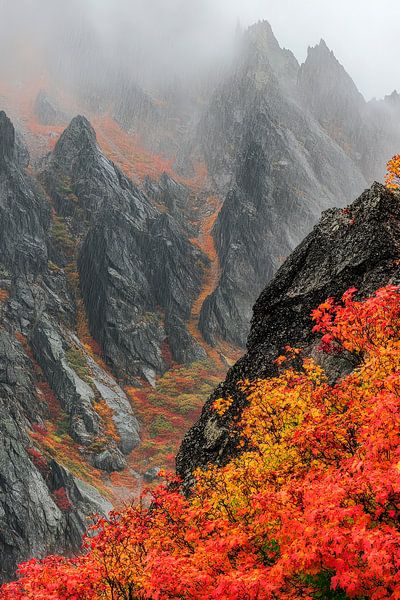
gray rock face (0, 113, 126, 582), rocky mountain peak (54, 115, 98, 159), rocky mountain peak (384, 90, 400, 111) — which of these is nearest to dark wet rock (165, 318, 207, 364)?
gray rock face (0, 113, 126, 582)

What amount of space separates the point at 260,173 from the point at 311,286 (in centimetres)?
8518

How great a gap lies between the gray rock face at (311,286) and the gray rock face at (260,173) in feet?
181

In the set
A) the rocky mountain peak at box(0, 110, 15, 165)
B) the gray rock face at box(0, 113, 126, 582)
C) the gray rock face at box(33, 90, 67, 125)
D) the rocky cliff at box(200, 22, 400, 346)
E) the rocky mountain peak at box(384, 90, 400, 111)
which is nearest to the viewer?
the gray rock face at box(0, 113, 126, 582)

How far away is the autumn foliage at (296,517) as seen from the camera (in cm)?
635

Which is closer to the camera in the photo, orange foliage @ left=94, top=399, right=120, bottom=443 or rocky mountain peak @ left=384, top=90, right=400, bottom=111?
orange foliage @ left=94, top=399, right=120, bottom=443

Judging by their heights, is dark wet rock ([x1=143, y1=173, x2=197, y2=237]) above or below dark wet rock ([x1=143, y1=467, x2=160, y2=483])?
above

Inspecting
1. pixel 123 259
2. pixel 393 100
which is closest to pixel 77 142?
pixel 123 259

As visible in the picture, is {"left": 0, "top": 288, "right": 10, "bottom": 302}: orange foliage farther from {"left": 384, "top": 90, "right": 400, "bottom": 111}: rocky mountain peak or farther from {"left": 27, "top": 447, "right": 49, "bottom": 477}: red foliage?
{"left": 384, "top": 90, "right": 400, "bottom": 111}: rocky mountain peak

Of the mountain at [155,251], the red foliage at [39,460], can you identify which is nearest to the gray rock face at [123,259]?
the mountain at [155,251]

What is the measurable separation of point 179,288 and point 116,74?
9173 centimetres

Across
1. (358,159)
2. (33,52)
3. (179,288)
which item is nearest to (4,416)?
(179,288)

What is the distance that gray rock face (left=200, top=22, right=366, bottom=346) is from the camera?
85.8 m

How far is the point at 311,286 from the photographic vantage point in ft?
63.5

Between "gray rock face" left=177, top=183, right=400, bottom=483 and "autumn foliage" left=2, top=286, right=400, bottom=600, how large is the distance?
3782mm
